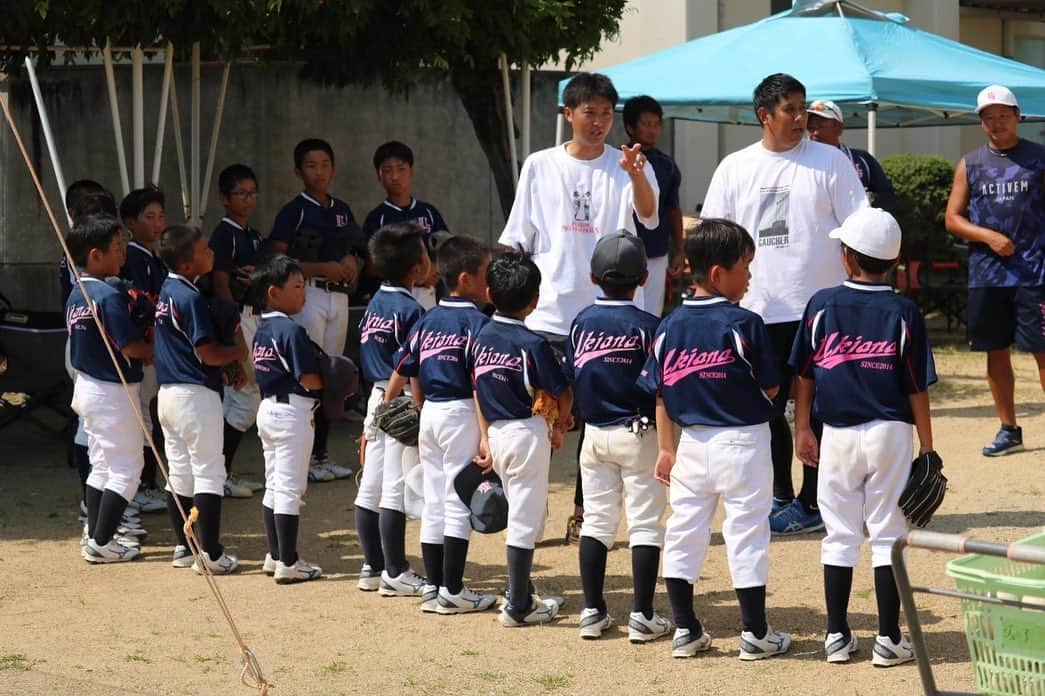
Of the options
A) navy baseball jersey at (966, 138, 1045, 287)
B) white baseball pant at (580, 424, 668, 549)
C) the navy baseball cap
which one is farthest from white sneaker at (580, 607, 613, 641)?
navy baseball jersey at (966, 138, 1045, 287)

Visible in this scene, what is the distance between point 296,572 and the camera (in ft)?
22.6

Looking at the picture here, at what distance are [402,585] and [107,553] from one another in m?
1.69

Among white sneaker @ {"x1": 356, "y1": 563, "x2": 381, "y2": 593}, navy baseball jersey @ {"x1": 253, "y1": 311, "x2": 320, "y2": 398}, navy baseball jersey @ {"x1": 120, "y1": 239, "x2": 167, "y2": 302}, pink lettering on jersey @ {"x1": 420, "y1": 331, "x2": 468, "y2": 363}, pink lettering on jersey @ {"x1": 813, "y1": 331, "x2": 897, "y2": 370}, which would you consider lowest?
white sneaker @ {"x1": 356, "y1": 563, "x2": 381, "y2": 593}

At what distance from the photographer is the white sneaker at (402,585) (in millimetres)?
6578

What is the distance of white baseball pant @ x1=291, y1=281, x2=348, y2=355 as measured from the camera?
8.88 metres

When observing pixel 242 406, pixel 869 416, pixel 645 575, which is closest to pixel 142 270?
pixel 242 406

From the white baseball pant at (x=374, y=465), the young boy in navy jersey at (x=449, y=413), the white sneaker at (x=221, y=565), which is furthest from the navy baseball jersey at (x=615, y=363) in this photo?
the white sneaker at (x=221, y=565)

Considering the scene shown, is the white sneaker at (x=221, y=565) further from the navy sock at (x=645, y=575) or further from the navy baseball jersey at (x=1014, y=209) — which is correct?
the navy baseball jersey at (x=1014, y=209)

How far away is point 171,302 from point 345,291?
211 centimetres

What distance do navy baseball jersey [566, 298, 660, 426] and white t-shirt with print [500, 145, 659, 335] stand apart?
98 cm

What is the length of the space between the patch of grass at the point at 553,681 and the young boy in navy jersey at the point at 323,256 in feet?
12.9

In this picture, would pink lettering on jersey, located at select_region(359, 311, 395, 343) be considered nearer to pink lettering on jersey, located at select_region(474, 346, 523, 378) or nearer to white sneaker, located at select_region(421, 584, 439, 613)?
pink lettering on jersey, located at select_region(474, 346, 523, 378)

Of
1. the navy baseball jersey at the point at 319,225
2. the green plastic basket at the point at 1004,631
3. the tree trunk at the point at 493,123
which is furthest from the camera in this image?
the tree trunk at the point at 493,123

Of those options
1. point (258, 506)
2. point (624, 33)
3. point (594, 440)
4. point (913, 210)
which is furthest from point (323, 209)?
point (624, 33)
